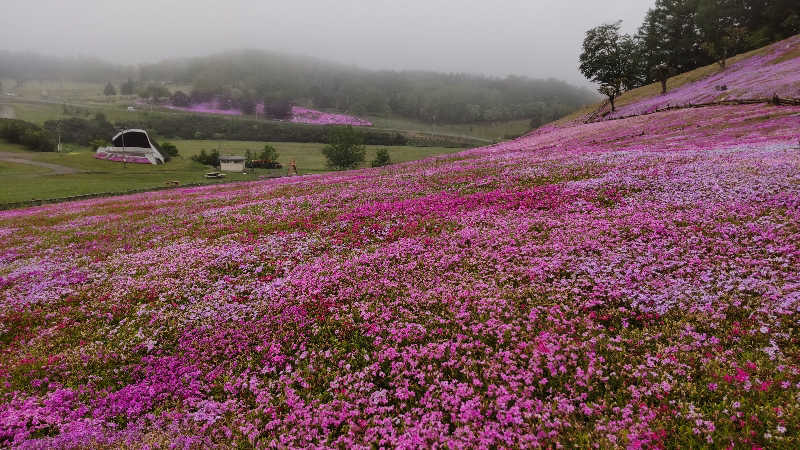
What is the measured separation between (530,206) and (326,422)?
1570 centimetres

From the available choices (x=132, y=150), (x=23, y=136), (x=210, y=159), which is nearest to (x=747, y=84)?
(x=210, y=159)

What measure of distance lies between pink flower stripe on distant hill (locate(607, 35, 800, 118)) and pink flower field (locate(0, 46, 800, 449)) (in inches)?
1469

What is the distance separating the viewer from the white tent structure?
107625 millimetres

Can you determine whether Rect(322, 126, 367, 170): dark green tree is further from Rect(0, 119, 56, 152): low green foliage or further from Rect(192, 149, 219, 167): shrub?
Rect(0, 119, 56, 152): low green foliage

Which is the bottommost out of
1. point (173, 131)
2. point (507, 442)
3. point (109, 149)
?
point (507, 442)

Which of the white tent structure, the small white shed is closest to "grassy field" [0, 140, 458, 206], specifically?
the small white shed

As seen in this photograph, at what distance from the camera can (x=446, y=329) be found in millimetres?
10148

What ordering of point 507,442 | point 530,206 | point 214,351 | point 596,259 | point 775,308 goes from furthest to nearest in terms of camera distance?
point 530,206, point 596,259, point 214,351, point 775,308, point 507,442

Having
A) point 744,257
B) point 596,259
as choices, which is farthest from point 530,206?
point 744,257

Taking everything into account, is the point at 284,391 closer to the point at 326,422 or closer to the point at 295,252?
the point at 326,422

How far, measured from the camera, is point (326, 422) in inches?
305

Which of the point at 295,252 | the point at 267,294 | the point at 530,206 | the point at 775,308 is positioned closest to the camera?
the point at 775,308

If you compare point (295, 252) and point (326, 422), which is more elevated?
point (295, 252)

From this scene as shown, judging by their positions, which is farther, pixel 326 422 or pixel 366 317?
pixel 366 317
